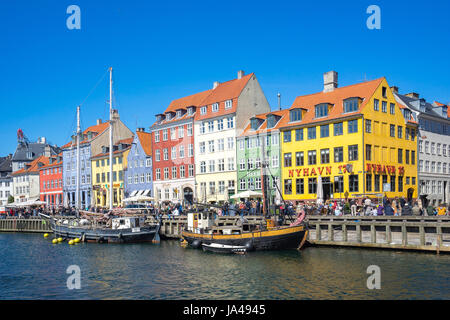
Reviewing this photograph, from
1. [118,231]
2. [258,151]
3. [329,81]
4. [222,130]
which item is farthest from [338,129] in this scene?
[118,231]

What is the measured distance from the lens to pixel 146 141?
80688 millimetres

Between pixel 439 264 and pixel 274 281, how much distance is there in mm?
10351

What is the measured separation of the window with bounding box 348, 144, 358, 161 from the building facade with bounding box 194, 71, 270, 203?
17.0 metres

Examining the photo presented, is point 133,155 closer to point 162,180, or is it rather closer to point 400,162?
point 162,180

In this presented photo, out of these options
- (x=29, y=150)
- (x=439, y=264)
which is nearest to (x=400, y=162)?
(x=439, y=264)

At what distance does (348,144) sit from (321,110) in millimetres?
5592

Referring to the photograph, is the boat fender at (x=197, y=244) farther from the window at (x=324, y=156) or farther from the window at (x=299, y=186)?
the window at (x=324, y=156)

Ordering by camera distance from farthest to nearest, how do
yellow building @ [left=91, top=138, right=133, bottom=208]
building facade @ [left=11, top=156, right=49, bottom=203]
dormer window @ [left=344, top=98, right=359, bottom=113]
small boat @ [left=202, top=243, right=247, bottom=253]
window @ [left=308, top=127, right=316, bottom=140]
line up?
building facade @ [left=11, top=156, right=49, bottom=203] < yellow building @ [left=91, top=138, right=133, bottom=208] < window @ [left=308, top=127, right=316, bottom=140] < dormer window @ [left=344, top=98, right=359, bottom=113] < small boat @ [left=202, top=243, right=247, bottom=253]

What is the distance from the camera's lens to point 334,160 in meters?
55.0

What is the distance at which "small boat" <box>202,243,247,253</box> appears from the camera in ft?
119

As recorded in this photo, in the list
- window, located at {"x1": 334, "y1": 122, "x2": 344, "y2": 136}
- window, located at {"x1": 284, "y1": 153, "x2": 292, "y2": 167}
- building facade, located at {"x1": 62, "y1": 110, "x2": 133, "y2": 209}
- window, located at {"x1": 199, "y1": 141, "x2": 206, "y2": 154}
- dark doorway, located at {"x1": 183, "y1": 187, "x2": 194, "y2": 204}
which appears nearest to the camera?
window, located at {"x1": 334, "y1": 122, "x2": 344, "y2": 136}

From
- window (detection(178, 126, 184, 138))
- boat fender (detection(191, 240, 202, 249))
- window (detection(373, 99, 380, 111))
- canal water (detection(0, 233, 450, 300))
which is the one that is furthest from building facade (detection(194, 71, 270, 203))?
canal water (detection(0, 233, 450, 300))

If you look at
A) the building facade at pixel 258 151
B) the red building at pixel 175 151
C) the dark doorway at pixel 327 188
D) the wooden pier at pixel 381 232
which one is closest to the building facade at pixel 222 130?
the building facade at pixel 258 151

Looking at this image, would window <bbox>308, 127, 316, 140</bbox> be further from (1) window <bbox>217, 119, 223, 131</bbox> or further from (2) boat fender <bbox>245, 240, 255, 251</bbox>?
(2) boat fender <bbox>245, 240, 255, 251</bbox>
